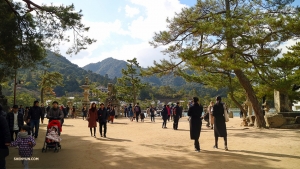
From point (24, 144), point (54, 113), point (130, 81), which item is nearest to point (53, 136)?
point (54, 113)

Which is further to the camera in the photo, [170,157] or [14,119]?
[14,119]

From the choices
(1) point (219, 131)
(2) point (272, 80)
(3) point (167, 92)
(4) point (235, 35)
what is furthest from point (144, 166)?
(3) point (167, 92)

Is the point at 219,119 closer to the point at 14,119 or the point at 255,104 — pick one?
the point at 14,119

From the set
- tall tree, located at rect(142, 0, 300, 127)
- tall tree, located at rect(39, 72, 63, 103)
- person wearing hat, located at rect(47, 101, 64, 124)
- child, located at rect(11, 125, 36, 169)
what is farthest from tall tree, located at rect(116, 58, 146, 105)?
child, located at rect(11, 125, 36, 169)

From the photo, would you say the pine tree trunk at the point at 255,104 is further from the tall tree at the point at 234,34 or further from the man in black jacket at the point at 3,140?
the man in black jacket at the point at 3,140

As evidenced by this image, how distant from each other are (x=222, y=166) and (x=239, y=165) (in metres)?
0.37

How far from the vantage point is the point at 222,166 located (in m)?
4.60

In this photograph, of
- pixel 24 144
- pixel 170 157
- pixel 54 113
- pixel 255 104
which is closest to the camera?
pixel 24 144

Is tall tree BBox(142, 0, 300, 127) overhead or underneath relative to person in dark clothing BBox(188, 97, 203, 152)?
overhead

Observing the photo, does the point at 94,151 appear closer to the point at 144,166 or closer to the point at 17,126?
the point at 144,166

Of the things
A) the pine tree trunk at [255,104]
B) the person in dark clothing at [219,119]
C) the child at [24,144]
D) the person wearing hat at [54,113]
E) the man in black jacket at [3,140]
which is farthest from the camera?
the pine tree trunk at [255,104]

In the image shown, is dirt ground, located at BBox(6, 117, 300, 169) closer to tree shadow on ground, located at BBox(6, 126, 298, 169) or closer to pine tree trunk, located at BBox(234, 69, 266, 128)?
tree shadow on ground, located at BBox(6, 126, 298, 169)

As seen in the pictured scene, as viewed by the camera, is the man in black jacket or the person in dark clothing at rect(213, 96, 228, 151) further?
the person in dark clothing at rect(213, 96, 228, 151)

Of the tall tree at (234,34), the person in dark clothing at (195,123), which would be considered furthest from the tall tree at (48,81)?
the person in dark clothing at (195,123)
